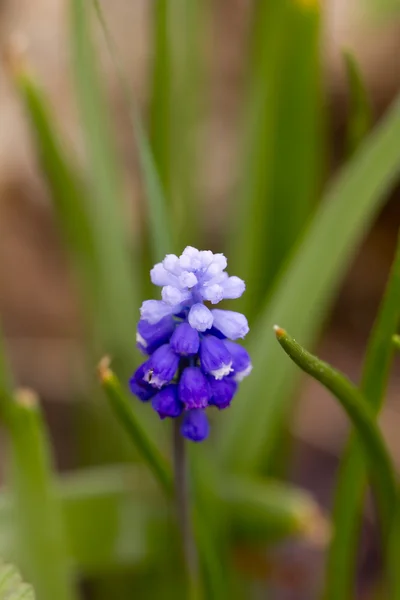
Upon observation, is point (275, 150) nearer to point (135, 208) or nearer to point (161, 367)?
point (161, 367)

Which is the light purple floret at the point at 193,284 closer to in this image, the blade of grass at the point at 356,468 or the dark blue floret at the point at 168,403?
the dark blue floret at the point at 168,403

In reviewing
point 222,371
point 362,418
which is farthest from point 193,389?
point 362,418

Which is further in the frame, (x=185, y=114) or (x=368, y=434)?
(x=185, y=114)

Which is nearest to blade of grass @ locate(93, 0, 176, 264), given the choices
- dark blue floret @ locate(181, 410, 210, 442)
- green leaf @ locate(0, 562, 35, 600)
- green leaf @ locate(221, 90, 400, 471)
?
green leaf @ locate(221, 90, 400, 471)

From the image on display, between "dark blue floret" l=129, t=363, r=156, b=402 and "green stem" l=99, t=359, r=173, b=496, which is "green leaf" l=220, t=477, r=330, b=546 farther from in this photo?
"dark blue floret" l=129, t=363, r=156, b=402

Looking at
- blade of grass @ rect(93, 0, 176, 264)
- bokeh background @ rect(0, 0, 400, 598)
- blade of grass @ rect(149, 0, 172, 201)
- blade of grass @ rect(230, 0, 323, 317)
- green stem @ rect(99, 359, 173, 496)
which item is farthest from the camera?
bokeh background @ rect(0, 0, 400, 598)

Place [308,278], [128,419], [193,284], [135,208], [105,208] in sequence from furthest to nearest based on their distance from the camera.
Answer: [135,208]
[105,208]
[308,278]
[128,419]
[193,284]

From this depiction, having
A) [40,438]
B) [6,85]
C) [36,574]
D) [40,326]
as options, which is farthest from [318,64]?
[6,85]
